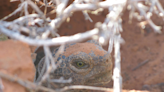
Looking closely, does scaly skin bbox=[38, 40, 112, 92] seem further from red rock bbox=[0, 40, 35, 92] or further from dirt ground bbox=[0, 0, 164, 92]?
dirt ground bbox=[0, 0, 164, 92]

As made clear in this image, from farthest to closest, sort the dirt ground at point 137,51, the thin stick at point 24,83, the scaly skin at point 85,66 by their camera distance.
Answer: the dirt ground at point 137,51
the scaly skin at point 85,66
the thin stick at point 24,83

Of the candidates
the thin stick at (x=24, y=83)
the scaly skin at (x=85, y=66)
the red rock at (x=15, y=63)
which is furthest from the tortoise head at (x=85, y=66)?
the thin stick at (x=24, y=83)

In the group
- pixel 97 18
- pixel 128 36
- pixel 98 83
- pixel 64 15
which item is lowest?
pixel 98 83

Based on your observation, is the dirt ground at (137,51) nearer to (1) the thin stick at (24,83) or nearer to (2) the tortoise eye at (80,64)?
(2) the tortoise eye at (80,64)

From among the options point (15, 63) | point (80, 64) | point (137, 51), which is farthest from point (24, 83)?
point (137, 51)

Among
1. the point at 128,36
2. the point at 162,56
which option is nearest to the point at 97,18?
the point at 128,36

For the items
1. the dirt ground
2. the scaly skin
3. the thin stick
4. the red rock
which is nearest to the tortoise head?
the scaly skin

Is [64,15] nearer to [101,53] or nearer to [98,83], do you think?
[101,53]

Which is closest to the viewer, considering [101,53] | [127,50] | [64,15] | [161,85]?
[64,15]
